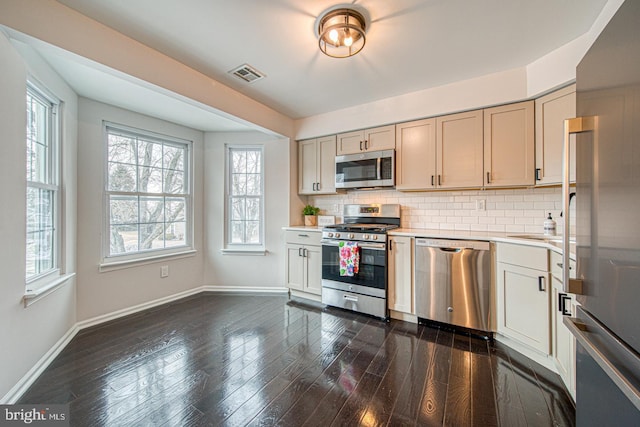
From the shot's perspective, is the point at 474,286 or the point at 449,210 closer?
the point at 474,286

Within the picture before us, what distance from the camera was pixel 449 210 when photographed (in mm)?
3021

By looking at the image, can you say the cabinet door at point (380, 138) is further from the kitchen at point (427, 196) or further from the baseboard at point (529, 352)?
the baseboard at point (529, 352)

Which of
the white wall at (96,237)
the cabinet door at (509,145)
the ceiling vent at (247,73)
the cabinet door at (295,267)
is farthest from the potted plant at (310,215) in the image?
the cabinet door at (509,145)

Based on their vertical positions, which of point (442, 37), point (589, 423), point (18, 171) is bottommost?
point (589, 423)

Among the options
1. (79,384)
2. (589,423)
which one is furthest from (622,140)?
(79,384)

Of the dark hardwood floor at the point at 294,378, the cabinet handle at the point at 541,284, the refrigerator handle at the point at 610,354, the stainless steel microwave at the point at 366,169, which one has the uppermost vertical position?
the stainless steel microwave at the point at 366,169

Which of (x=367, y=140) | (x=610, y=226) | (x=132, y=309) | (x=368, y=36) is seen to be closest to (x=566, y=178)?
(x=610, y=226)

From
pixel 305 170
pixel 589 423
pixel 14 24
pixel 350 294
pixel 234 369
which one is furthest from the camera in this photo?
pixel 305 170

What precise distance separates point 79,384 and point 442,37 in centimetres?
360

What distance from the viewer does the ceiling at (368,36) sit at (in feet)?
5.51

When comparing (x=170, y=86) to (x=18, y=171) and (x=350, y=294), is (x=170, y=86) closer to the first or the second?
(x=18, y=171)

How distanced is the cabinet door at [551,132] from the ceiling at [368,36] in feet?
1.31

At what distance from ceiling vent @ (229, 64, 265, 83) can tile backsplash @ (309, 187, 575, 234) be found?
6.06ft

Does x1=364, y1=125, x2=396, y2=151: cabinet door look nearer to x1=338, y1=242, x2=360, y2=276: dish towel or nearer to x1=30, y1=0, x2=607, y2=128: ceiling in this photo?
x1=30, y1=0, x2=607, y2=128: ceiling
